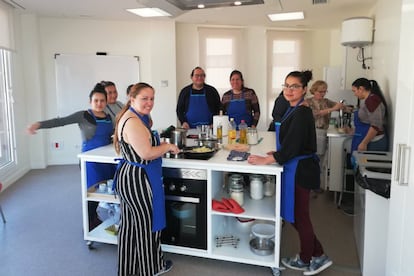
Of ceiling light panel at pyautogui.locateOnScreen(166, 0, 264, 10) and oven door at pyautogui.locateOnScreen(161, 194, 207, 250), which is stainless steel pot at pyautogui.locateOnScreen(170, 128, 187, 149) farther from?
ceiling light panel at pyautogui.locateOnScreen(166, 0, 264, 10)

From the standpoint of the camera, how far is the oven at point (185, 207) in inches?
105

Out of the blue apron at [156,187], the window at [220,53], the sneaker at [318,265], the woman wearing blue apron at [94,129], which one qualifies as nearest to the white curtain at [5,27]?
the woman wearing blue apron at [94,129]

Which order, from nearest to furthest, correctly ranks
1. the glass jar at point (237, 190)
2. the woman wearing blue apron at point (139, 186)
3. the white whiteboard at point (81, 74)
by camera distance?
the woman wearing blue apron at point (139, 186) → the glass jar at point (237, 190) → the white whiteboard at point (81, 74)

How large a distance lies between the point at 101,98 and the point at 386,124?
268 cm

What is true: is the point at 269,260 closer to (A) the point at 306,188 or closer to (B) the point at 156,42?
(A) the point at 306,188

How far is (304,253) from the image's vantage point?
2.66 metres

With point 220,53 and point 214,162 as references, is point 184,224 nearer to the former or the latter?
point 214,162

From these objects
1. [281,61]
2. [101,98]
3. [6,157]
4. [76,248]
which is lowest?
[76,248]

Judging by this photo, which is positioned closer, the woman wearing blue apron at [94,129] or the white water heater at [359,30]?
the woman wearing blue apron at [94,129]

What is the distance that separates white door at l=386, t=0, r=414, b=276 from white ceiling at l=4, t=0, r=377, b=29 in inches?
107

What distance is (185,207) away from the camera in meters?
2.79

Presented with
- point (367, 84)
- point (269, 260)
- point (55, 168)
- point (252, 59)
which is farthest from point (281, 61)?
point (269, 260)

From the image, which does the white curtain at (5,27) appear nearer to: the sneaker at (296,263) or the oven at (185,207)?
the oven at (185,207)

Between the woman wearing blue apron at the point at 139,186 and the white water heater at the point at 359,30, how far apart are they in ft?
10.2
